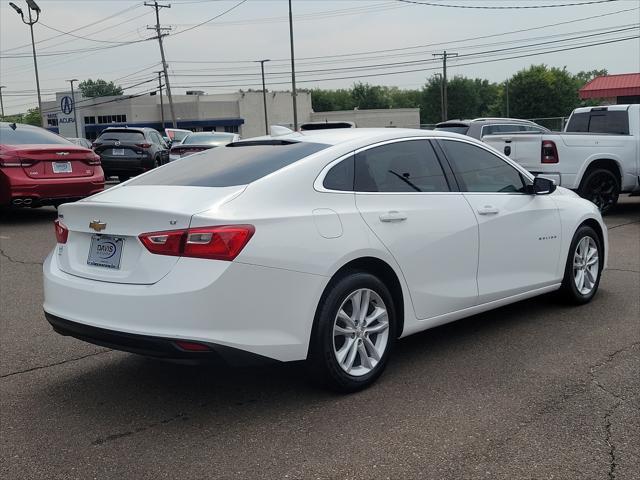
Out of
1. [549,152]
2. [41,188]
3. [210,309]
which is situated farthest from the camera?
[549,152]

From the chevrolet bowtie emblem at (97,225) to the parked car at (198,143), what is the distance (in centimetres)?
1291

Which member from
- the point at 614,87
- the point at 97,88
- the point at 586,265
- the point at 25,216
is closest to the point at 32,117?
the point at 97,88

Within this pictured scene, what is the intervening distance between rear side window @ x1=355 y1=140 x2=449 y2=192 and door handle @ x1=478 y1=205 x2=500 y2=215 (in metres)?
0.34

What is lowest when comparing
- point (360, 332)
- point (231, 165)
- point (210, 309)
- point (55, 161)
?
point (360, 332)

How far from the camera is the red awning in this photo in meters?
39.3

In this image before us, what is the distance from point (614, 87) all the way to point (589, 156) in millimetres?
32056

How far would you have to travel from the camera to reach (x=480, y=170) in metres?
5.43

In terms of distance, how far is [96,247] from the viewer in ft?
13.3

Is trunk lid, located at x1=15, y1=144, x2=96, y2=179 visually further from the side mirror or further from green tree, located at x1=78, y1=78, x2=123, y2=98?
green tree, located at x1=78, y1=78, x2=123, y2=98

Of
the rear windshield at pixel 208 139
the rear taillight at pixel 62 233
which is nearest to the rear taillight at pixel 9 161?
the rear taillight at pixel 62 233

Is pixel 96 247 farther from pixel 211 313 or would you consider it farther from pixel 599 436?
pixel 599 436

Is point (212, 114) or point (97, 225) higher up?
point (212, 114)

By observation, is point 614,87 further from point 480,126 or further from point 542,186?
point 542,186

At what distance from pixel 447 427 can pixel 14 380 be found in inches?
112
